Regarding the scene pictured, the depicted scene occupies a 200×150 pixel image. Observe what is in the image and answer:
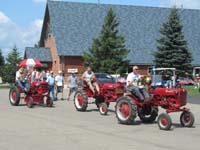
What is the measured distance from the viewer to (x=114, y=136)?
1303 cm

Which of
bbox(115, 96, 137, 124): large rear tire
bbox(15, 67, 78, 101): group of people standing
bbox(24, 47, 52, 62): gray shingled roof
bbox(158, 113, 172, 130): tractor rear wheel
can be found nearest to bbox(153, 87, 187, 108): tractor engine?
bbox(158, 113, 172, 130): tractor rear wheel

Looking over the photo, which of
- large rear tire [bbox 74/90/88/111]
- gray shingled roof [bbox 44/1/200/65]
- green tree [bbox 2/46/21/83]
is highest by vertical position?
gray shingled roof [bbox 44/1/200/65]

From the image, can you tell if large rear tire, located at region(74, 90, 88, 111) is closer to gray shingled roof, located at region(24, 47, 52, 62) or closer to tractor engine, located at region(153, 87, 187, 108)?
tractor engine, located at region(153, 87, 187, 108)

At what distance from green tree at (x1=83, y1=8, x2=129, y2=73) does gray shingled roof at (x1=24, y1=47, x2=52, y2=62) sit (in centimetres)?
1355

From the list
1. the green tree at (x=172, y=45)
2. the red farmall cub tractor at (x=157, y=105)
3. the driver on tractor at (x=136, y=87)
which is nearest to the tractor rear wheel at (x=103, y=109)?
the red farmall cub tractor at (x=157, y=105)

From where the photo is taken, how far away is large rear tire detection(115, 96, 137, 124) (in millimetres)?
15617

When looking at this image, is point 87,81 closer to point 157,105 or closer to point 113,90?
point 113,90

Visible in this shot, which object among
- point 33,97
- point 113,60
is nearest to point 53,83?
point 33,97

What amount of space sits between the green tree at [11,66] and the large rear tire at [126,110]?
152ft

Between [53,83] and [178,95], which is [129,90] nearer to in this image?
[178,95]

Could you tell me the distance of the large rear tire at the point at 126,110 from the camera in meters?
15.6

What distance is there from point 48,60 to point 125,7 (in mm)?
13190

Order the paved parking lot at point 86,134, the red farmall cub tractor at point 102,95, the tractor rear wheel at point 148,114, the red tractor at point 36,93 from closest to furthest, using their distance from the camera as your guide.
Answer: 1. the paved parking lot at point 86,134
2. the tractor rear wheel at point 148,114
3. the red farmall cub tractor at point 102,95
4. the red tractor at point 36,93

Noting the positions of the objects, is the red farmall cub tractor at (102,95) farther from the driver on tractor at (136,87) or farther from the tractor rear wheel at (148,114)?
the driver on tractor at (136,87)
